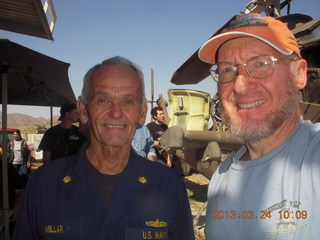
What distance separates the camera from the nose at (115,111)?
1.83 metres

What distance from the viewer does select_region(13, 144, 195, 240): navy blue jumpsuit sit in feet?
5.25

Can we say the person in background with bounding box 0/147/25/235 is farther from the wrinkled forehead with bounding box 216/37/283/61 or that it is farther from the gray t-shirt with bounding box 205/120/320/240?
the wrinkled forehead with bounding box 216/37/283/61

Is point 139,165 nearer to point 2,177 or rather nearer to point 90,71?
point 90,71

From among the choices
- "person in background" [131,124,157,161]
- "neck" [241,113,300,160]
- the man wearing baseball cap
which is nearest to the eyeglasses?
the man wearing baseball cap

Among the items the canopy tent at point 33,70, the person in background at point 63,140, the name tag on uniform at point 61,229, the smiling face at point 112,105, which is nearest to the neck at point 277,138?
the smiling face at point 112,105

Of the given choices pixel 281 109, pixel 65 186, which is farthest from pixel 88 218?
pixel 281 109

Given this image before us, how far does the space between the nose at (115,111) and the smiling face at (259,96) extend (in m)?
0.74

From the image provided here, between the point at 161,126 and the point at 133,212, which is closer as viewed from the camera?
the point at 133,212

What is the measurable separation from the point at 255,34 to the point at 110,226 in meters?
1.46

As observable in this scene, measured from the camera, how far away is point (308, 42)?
4.68 meters

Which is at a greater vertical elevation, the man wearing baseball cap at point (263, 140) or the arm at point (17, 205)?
the man wearing baseball cap at point (263, 140)
